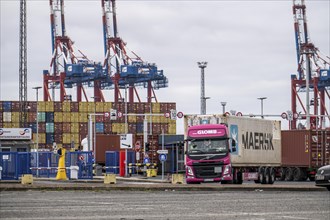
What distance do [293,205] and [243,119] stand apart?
825 inches

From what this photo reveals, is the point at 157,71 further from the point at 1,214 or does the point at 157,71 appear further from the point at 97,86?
the point at 1,214

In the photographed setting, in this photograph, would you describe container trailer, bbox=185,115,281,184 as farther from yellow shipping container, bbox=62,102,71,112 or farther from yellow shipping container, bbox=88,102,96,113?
yellow shipping container, bbox=88,102,96,113

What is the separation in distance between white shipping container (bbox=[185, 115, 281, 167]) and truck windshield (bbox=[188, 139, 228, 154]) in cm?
162

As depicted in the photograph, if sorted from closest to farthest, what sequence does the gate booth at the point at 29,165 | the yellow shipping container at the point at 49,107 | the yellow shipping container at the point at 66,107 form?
the gate booth at the point at 29,165 < the yellow shipping container at the point at 49,107 < the yellow shipping container at the point at 66,107

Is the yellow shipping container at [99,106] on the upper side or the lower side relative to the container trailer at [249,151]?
upper

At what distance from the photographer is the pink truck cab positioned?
3712cm

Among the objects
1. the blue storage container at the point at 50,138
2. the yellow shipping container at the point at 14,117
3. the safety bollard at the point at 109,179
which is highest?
the yellow shipping container at the point at 14,117

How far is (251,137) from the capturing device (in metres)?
42.5

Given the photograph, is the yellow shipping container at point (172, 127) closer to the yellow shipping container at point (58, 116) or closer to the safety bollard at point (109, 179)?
the yellow shipping container at point (58, 116)

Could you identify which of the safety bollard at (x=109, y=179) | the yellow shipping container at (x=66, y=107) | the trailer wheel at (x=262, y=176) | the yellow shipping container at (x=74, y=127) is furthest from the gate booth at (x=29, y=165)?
the yellow shipping container at (x=66, y=107)

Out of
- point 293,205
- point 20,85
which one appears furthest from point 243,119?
point 20,85

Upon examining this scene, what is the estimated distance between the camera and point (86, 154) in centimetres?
4831

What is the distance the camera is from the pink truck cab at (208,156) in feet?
122

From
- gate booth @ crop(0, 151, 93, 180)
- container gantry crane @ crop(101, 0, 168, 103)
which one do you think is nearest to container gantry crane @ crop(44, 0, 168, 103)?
container gantry crane @ crop(101, 0, 168, 103)
